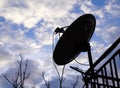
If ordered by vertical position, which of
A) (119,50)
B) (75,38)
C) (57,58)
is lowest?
(57,58)

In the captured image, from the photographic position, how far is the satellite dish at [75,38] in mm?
4637

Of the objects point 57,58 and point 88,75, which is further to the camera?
point 57,58

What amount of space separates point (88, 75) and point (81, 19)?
3.86ft

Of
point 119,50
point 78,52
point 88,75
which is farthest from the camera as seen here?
Result: point 78,52

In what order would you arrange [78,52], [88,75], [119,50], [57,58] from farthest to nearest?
[57,58] → [78,52] → [88,75] → [119,50]

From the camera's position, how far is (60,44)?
493 centimetres

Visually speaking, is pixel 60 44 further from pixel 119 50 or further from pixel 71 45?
pixel 119 50

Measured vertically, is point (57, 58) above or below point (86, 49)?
below

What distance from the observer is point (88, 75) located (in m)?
4.31

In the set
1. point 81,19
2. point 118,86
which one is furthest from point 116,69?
point 81,19

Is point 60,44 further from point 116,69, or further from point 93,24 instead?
point 116,69

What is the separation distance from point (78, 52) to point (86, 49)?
38 cm

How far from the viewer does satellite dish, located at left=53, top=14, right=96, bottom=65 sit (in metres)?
4.64

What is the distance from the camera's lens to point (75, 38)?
15.4 feet
